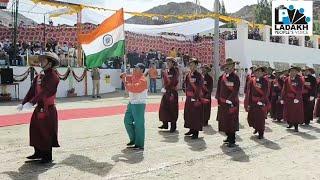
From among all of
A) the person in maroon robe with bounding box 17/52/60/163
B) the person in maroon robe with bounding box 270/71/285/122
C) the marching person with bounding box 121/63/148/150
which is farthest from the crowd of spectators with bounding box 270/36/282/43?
the person in maroon robe with bounding box 17/52/60/163

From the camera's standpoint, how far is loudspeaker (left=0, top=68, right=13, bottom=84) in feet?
63.6

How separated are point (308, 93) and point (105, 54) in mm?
6777

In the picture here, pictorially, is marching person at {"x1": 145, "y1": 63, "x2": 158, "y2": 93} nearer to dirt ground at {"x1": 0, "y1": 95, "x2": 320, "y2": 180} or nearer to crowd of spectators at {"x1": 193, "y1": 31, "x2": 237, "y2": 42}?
crowd of spectators at {"x1": 193, "y1": 31, "x2": 237, "y2": 42}

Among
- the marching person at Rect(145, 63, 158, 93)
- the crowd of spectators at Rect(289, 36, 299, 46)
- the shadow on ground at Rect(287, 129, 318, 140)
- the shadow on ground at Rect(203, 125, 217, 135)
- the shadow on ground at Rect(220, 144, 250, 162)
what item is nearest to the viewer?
the shadow on ground at Rect(220, 144, 250, 162)

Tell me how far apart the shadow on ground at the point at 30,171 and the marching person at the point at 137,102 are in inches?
73.7

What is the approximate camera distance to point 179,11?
122875mm

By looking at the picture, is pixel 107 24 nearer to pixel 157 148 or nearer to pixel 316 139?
pixel 157 148

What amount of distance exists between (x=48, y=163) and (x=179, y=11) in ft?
384

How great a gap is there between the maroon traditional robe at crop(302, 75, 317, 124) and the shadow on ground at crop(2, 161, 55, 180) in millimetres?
8503

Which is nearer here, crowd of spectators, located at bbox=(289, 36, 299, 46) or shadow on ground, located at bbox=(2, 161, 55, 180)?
shadow on ground, located at bbox=(2, 161, 55, 180)

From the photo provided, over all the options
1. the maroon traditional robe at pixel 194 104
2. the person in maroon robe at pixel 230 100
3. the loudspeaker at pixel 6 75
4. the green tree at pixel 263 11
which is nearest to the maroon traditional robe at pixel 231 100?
the person in maroon robe at pixel 230 100

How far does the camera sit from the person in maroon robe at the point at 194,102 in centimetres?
1058

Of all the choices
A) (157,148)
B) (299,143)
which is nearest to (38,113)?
(157,148)

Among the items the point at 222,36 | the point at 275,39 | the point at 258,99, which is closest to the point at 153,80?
the point at 222,36
